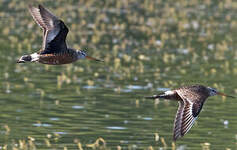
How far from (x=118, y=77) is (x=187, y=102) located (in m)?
12.4

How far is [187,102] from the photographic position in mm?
16422

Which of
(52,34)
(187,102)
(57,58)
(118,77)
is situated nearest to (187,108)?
(187,102)

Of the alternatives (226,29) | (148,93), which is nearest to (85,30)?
(226,29)

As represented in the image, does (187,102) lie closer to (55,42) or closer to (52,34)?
(55,42)

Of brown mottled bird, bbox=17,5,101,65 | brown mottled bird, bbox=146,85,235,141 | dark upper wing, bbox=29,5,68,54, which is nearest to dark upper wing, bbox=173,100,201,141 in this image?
brown mottled bird, bbox=146,85,235,141

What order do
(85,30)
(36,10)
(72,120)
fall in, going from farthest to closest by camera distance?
(85,30), (72,120), (36,10)

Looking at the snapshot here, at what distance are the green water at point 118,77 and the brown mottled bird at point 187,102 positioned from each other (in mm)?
2472

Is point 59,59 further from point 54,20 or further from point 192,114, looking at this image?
point 192,114

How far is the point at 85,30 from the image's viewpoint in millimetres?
40594

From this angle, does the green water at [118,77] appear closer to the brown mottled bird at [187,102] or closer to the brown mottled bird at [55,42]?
the brown mottled bird at [55,42]

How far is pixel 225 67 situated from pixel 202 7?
21457mm

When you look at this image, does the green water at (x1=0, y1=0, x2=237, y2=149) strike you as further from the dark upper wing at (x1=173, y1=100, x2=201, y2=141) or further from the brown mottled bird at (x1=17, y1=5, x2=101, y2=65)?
the dark upper wing at (x1=173, y1=100, x2=201, y2=141)

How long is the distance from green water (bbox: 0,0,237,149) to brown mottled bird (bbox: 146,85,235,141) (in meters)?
2.47

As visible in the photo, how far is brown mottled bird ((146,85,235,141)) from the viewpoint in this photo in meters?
15.9
